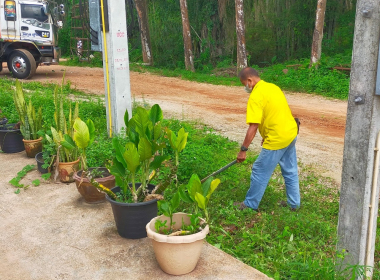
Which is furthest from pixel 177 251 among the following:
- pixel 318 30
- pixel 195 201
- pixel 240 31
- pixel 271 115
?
pixel 240 31

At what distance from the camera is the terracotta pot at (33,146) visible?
21.1 ft

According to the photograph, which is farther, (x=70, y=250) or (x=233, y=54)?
(x=233, y=54)

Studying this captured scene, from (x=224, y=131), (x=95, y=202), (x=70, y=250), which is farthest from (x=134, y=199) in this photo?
(x=224, y=131)

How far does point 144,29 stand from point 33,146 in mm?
15771

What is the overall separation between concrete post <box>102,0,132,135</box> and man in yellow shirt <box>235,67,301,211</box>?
7.83ft

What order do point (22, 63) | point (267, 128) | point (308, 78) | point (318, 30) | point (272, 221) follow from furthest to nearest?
1. point (22, 63)
2. point (318, 30)
3. point (308, 78)
4. point (267, 128)
5. point (272, 221)

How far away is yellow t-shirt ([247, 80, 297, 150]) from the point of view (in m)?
4.84

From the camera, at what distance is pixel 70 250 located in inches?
154

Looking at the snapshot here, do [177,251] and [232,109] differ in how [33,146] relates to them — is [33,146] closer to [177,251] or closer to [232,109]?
[177,251]

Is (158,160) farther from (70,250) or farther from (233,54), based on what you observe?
(233,54)

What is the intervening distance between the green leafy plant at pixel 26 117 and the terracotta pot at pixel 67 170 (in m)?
1.19

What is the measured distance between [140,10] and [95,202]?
17.0 metres

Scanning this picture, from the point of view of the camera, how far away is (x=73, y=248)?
3959 millimetres

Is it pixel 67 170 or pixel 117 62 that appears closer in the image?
pixel 67 170
